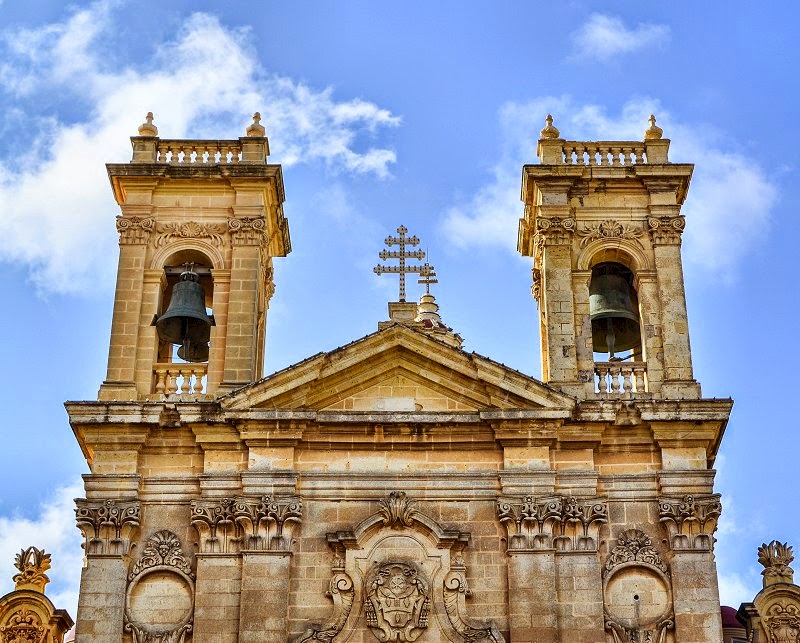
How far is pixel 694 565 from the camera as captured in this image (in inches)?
861

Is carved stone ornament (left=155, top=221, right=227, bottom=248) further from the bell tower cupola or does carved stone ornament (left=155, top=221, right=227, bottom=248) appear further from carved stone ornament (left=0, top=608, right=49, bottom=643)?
carved stone ornament (left=0, top=608, right=49, bottom=643)

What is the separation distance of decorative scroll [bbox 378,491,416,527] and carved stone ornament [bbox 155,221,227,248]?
5.31 meters

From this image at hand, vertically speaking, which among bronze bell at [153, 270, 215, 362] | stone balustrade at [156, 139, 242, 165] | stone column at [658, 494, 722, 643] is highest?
stone balustrade at [156, 139, 242, 165]

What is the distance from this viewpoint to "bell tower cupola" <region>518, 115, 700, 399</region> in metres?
23.9

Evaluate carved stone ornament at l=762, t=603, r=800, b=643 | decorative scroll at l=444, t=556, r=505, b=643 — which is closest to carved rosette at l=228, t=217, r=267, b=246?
decorative scroll at l=444, t=556, r=505, b=643

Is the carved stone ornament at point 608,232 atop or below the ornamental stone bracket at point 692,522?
atop

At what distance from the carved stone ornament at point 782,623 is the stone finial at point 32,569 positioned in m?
9.90

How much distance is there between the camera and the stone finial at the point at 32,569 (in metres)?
22.5

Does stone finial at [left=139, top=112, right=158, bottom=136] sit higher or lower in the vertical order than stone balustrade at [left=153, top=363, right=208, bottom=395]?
higher

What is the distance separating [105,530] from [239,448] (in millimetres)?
2158

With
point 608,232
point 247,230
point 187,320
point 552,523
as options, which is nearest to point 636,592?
point 552,523

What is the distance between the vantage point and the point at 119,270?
24.7 meters

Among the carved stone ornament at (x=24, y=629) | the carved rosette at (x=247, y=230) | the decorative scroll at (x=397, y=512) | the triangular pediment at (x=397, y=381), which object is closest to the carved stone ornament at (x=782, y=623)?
the triangular pediment at (x=397, y=381)

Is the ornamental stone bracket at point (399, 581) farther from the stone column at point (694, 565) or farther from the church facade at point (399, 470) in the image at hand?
the stone column at point (694, 565)
